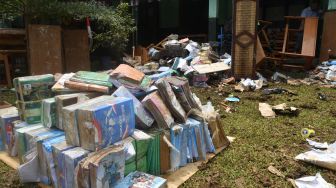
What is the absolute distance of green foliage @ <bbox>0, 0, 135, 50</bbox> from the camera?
7.00 meters

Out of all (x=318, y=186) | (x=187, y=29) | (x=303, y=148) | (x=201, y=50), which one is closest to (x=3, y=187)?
(x=318, y=186)

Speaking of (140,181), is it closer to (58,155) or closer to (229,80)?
(58,155)

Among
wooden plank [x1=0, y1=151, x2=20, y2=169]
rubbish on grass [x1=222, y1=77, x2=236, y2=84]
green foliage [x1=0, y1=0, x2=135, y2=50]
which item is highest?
green foliage [x1=0, y1=0, x2=135, y2=50]

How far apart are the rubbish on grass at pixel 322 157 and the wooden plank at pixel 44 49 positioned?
19.5 ft

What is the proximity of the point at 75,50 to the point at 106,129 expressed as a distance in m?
6.12

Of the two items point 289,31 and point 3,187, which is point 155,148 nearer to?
point 3,187

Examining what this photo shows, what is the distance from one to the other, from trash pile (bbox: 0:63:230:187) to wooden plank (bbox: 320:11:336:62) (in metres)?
6.82

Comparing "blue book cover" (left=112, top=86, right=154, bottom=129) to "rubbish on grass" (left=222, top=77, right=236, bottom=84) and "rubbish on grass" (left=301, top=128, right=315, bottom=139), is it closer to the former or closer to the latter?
"rubbish on grass" (left=301, top=128, right=315, bottom=139)

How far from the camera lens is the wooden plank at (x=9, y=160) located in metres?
3.18

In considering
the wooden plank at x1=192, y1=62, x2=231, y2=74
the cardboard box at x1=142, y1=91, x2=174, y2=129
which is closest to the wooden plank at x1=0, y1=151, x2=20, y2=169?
the cardboard box at x1=142, y1=91, x2=174, y2=129

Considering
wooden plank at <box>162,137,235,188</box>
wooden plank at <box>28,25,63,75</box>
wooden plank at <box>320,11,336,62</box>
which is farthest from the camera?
wooden plank at <box>320,11,336,62</box>

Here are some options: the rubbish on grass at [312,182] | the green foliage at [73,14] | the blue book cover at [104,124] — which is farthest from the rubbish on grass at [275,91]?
the blue book cover at [104,124]

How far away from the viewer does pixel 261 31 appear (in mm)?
9211

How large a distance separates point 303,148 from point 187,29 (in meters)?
10.5
